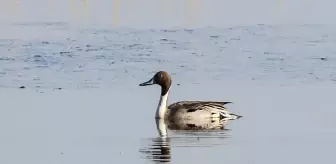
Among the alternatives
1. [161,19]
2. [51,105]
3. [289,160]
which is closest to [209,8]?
[161,19]

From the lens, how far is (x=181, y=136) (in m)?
14.0

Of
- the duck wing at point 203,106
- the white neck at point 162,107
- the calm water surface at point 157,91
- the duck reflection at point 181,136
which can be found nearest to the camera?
the duck reflection at point 181,136

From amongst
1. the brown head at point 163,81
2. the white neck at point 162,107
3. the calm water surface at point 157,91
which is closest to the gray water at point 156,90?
the calm water surface at point 157,91

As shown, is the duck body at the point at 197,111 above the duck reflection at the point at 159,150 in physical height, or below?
below

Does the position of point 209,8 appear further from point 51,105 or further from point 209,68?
point 51,105

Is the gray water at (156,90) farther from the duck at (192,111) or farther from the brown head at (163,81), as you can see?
the brown head at (163,81)

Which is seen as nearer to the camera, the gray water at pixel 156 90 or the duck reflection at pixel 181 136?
the duck reflection at pixel 181 136

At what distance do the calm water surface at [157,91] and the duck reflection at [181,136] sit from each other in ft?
0.09

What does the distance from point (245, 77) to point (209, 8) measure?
44.3 feet

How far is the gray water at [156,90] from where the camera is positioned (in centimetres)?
1263

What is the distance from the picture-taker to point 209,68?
816 inches

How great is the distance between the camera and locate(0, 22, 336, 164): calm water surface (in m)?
12.6

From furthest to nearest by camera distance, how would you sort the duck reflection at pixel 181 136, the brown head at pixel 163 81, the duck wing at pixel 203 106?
the brown head at pixel 163 81, the duck wing at pixel 203 106, the duck reflection at pixel 181 136

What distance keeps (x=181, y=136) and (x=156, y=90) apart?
14.9 ft
